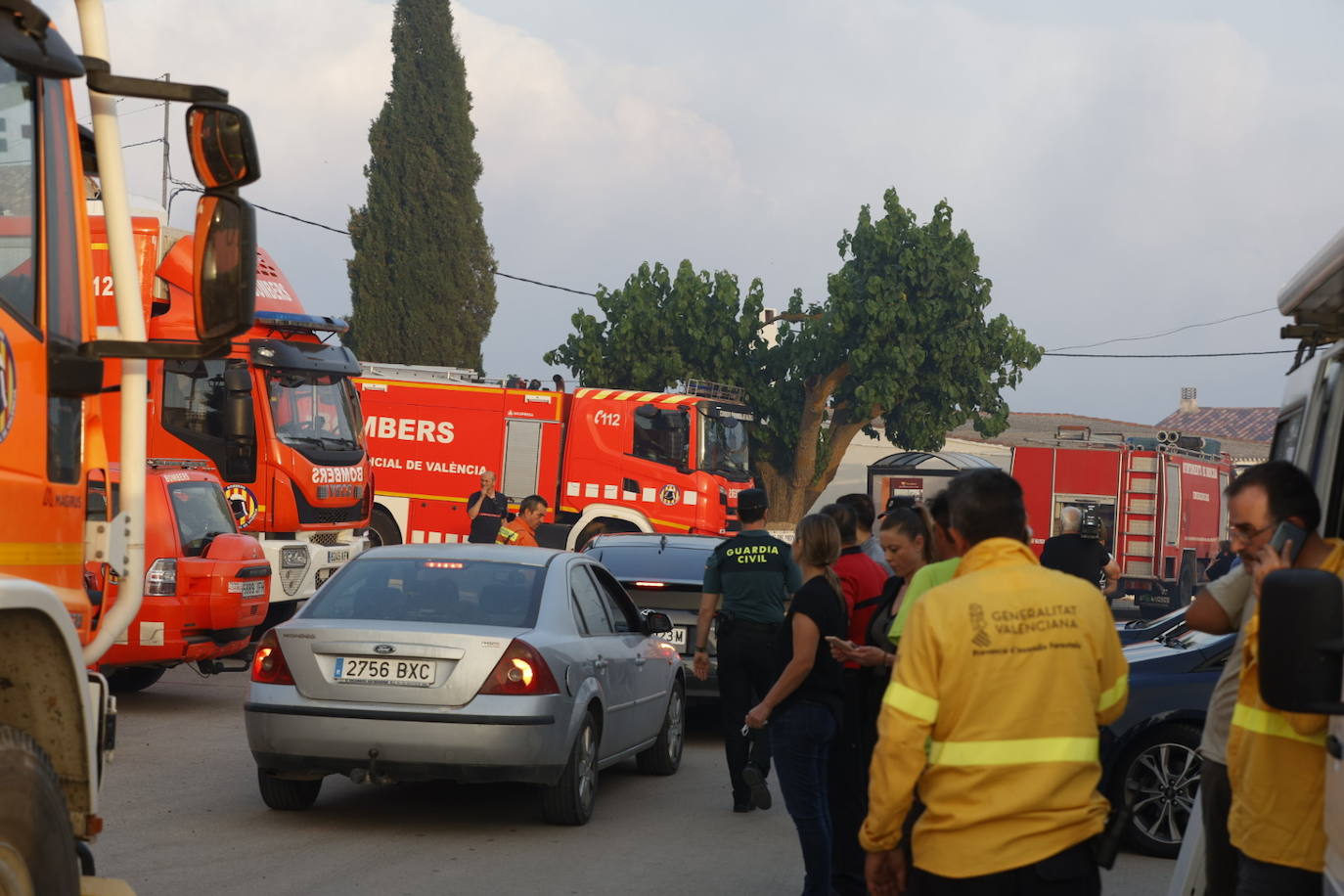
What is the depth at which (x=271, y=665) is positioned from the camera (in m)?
8.00

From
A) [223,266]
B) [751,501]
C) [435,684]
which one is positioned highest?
[223,266]

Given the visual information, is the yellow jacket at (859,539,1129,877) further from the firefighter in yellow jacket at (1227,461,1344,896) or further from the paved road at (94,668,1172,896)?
the paved road at (94,668,1172,896)

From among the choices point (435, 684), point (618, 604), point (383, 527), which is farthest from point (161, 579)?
point (383, 527)

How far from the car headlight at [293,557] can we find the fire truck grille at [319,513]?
1.54 m

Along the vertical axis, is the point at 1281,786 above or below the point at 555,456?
above

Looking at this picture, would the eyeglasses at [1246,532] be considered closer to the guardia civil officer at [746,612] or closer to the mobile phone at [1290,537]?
the mobile phone at [1290,537]

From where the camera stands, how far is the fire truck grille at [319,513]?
18094 millimetres

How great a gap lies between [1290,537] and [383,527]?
22.8 metres

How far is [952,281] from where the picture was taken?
1560 inches

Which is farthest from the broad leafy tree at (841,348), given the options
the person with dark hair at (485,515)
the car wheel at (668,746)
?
the car wheel at (668,746)

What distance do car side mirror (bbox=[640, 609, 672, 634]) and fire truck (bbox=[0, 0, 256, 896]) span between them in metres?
5.70

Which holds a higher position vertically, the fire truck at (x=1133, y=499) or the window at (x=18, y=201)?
the window at (x=18, y=201)

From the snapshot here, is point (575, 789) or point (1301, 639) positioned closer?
point (1301, 639)

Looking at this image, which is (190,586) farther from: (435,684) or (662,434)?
(662,434)
